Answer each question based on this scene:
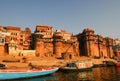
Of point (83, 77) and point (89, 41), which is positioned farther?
point (89, 41)

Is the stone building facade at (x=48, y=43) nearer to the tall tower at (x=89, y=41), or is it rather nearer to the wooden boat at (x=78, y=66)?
the tall tower at (x=89, y=41)

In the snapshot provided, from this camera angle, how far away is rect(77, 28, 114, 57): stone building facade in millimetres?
69125

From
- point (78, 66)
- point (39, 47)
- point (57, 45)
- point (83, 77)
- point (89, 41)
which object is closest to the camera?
point (83, 77)

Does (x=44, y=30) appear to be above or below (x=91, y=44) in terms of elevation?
above

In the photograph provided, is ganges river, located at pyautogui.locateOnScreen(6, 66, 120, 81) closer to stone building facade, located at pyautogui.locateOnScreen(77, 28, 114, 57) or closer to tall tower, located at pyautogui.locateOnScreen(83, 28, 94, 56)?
tall tower, located at pyautogui.locateOnScreen(83, 28, 94, 56)

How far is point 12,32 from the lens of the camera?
2491 inches

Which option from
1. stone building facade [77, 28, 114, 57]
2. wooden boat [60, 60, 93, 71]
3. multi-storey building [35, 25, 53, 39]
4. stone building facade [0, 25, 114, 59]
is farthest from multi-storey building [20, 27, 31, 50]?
wooden boat [60, 60, 93, 71]

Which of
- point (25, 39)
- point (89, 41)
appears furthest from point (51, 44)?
point (89, 41)

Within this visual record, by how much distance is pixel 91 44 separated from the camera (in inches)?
2724

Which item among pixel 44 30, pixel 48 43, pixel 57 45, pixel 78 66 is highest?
pixel 44 30

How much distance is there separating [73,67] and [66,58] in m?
13.8

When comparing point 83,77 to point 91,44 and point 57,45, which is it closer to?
point 57,45

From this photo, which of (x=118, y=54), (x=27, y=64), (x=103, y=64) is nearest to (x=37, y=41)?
(x=27, y=64)

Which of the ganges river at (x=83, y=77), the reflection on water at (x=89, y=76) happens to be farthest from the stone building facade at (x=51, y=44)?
the ganges river at (x=83, y=77)
